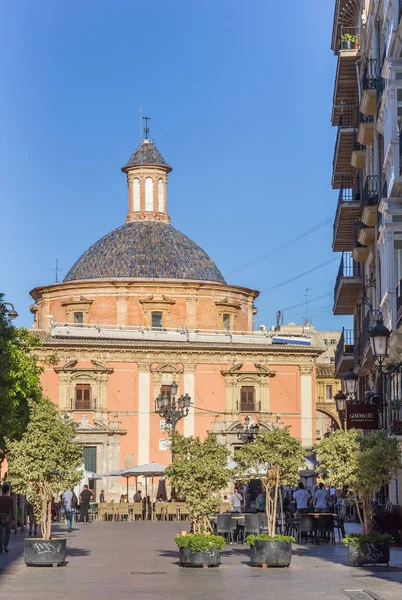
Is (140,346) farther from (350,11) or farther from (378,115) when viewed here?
(378,115)

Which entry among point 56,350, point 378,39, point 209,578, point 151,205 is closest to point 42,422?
point 209,578

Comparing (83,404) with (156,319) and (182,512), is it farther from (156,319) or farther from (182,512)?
(182,512)

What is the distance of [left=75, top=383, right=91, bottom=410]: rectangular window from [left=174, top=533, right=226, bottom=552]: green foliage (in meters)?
40.9

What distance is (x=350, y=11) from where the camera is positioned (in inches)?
1294

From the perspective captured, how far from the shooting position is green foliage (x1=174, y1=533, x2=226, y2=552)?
19562 millimetres

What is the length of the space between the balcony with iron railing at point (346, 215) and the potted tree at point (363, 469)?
1285 cm

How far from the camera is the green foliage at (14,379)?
26.7m

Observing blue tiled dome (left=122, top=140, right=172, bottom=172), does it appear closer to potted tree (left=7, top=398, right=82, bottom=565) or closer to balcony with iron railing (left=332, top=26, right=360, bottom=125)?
balcony with iron railing (left=332, top=26, right=360, bottom=125)

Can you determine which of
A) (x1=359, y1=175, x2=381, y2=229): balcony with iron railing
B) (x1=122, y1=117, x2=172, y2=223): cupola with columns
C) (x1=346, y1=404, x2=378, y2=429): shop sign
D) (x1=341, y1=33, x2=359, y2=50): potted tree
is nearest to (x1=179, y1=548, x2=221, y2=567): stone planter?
(x1=346, y1=404, x2=378, y2=429): shop sign

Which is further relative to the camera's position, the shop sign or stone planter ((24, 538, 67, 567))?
the shop sign

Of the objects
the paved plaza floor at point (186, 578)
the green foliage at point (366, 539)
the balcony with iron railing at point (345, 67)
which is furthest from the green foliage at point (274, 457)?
the balcony with iron railing at point (345, 67)

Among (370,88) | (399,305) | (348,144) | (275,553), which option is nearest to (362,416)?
(399,305)

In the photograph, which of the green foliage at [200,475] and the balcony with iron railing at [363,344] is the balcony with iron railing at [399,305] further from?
the balcony with iron railing at [363,344]

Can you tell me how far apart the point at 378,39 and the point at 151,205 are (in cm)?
4530
